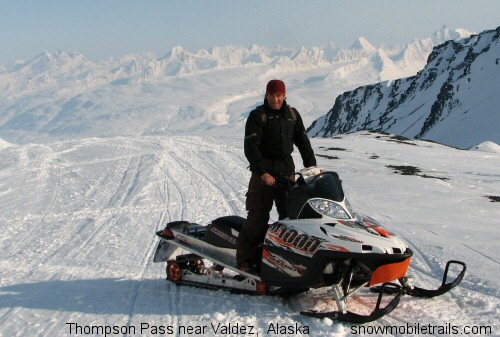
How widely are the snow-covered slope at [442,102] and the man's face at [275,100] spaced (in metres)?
76.4

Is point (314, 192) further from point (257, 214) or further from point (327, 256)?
point (257, 214)

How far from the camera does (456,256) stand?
7.19 metres

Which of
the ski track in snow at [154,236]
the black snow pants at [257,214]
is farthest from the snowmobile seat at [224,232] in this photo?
the ski track in snow at [154,236]

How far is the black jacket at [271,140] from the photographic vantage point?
17.8 ft

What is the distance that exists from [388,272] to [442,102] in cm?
11361

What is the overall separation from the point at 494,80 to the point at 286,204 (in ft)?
365

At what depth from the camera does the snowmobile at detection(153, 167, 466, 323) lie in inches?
189

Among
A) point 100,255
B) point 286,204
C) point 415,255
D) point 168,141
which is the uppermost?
point 286,204

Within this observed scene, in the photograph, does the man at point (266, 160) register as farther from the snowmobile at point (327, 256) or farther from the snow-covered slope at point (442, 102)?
the snow-covered slope at point (442, 102)

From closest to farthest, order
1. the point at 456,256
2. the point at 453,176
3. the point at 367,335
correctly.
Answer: the point at 367,335
the point at 456,256
the point at 453,176

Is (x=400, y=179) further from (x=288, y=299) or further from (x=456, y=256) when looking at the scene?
(x=288, y=299)

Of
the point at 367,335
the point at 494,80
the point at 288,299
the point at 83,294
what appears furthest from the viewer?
the point at 494,80

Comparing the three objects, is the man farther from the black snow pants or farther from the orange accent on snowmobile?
the orange accent on snowmobile

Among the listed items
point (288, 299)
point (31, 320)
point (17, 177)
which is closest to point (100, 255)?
point (31, 320)
